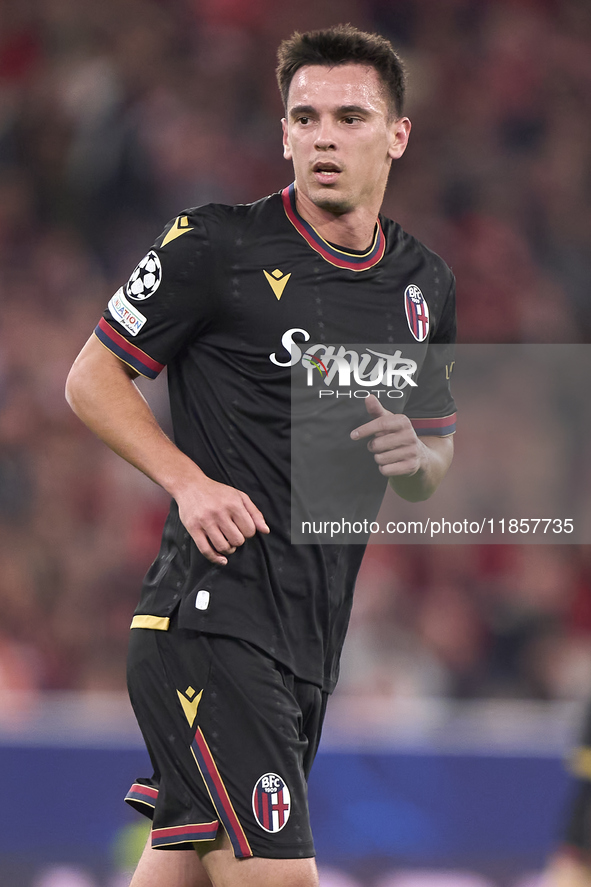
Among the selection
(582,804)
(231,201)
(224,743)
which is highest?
(231,201)

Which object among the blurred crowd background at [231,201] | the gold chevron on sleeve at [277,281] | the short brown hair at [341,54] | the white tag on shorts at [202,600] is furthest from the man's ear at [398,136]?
the blurred crowd background at [231,201]

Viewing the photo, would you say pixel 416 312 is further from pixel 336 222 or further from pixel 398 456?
pixel 398 456

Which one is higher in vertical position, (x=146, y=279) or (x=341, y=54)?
(x=341, y=54)

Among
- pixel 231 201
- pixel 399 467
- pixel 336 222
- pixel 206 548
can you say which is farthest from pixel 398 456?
pixel 231 201

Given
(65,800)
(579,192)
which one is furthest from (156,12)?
(65,800)

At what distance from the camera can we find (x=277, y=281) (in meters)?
2.44

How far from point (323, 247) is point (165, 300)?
0.41 m

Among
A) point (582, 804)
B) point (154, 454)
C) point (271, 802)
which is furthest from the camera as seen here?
point (582, 804)

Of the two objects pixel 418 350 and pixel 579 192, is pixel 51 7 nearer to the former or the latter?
pixel 579 192

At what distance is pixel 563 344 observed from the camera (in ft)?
25.1

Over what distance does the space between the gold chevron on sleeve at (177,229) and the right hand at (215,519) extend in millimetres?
517

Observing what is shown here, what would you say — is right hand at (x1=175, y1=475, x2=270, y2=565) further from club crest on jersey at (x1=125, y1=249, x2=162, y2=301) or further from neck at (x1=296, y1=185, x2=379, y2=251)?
neck at (x1=296, y1=185, x2=379, y2=251)

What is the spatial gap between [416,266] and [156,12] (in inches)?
249

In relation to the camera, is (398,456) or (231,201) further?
(231,201)
